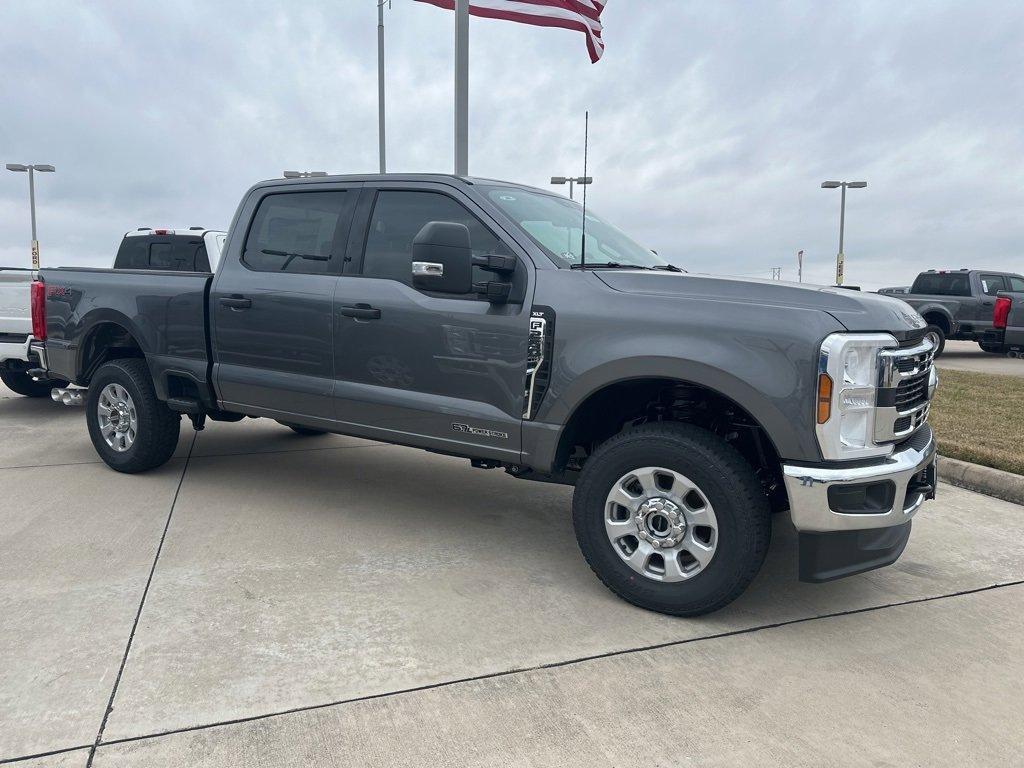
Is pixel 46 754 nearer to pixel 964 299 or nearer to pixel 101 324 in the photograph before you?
pixel 101 324

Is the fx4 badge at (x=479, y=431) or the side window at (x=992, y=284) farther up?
the side window at (x=992, y=284)

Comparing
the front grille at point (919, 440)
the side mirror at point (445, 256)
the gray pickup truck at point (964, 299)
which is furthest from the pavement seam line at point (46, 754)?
the gray pickup truck at point (964, 299)

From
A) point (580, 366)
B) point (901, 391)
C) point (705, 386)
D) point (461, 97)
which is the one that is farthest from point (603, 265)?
point (461, 97)

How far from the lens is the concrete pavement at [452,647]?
8.34 ft

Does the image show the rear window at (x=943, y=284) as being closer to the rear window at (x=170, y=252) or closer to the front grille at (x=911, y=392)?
the rear window at (x=170, y=252)

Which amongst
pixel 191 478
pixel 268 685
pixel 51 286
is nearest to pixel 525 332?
pixel 268 685

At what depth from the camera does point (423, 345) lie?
13.6 ft

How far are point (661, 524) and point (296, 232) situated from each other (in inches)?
112

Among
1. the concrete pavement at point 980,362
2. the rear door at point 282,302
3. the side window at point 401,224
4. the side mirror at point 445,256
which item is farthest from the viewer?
the concrete pavement at point 980,362

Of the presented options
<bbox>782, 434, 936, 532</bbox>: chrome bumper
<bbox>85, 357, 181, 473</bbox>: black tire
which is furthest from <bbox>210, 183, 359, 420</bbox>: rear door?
<bbox>782, 434, 936, 532</bbox>: chrome bumper

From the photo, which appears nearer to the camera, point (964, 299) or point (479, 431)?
point (479, 431)

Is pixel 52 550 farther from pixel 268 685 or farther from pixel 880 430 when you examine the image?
pixel 880 430

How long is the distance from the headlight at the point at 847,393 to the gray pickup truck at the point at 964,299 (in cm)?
1530

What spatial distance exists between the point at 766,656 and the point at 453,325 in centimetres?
206
